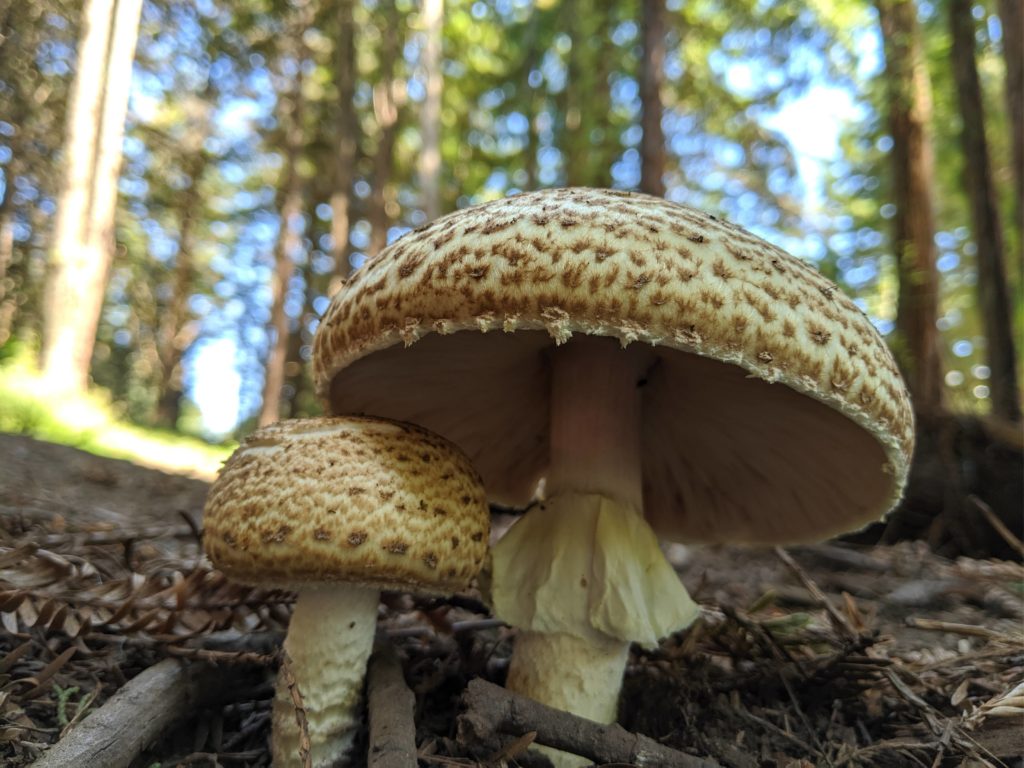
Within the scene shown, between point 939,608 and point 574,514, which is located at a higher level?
point 574,514

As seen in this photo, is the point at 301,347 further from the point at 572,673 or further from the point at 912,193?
the point at 572,673

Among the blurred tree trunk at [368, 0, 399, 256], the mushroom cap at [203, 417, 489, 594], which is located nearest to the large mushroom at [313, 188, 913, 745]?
the mushroom cap at [203, 417, 489, 594]

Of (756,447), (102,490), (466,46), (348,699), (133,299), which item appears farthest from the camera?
(133,299)

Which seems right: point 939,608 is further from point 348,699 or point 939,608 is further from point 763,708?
point 348,699

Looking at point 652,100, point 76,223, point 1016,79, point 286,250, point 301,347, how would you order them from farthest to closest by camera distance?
point 301,347, point 286,250, point 76,223, point 652,100, point 1016,79

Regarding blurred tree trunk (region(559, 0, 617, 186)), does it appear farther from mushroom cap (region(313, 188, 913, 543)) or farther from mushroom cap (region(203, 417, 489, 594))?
Answer: mushroom cap (region(203, 417, 489, 594))

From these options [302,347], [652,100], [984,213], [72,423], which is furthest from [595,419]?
[302,347]

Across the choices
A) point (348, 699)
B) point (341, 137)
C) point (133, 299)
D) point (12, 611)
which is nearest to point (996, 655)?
point (348, 699)
